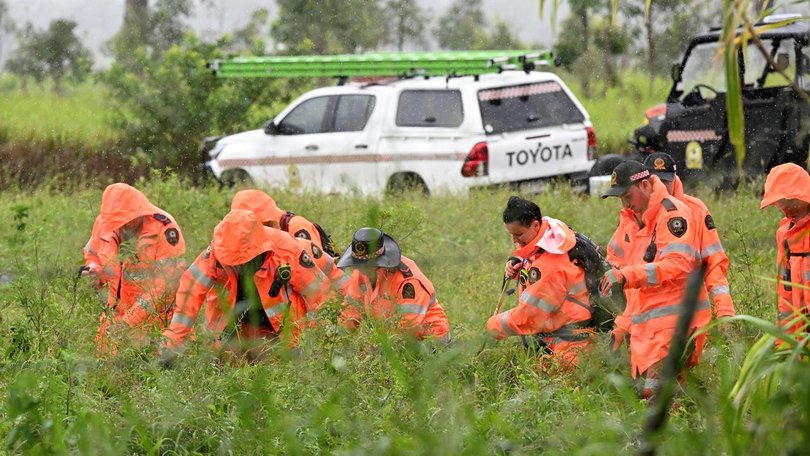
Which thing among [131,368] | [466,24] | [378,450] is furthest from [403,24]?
[378,450]

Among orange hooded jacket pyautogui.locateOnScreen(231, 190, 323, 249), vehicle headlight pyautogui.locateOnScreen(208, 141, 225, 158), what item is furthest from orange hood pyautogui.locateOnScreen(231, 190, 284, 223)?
vehicle headlight pyautogui.locateOnScreen(208, 141, 225, 158)

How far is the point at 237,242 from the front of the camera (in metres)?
6.69

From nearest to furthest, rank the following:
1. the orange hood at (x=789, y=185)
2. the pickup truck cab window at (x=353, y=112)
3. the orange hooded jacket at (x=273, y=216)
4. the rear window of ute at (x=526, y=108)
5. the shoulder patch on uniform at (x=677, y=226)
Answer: the orange hood at (x=789, y=185) < the shoulder patch on uniform at (x=677, y=226) < the orange hooded jacket at (x=273, y=216) < the rear window of ute at (x=526, y=108) < the pickup truck cab window at (x=353, y=112)

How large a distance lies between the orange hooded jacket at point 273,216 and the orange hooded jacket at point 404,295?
924mm

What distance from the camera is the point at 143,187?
13.1 meters

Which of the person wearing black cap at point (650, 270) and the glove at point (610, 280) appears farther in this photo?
the person wearing black cap at point (650, 270)

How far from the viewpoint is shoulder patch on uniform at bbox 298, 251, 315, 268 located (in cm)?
697

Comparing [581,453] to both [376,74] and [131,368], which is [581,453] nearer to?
[131,368]

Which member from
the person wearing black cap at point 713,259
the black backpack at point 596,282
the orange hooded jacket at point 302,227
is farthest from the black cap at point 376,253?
the person wearing black cap at point 713,259

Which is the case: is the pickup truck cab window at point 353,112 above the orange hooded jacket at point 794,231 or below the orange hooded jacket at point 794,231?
below

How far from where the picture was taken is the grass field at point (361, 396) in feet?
11.6

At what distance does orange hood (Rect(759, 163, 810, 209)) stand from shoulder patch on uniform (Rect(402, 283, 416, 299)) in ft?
5.84

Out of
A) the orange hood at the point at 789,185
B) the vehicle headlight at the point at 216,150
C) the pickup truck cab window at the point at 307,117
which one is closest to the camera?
the orange hood at the point at 789,185

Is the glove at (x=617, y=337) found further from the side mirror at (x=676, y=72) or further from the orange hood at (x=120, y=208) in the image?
the side mirror at (x=676, y=72)
